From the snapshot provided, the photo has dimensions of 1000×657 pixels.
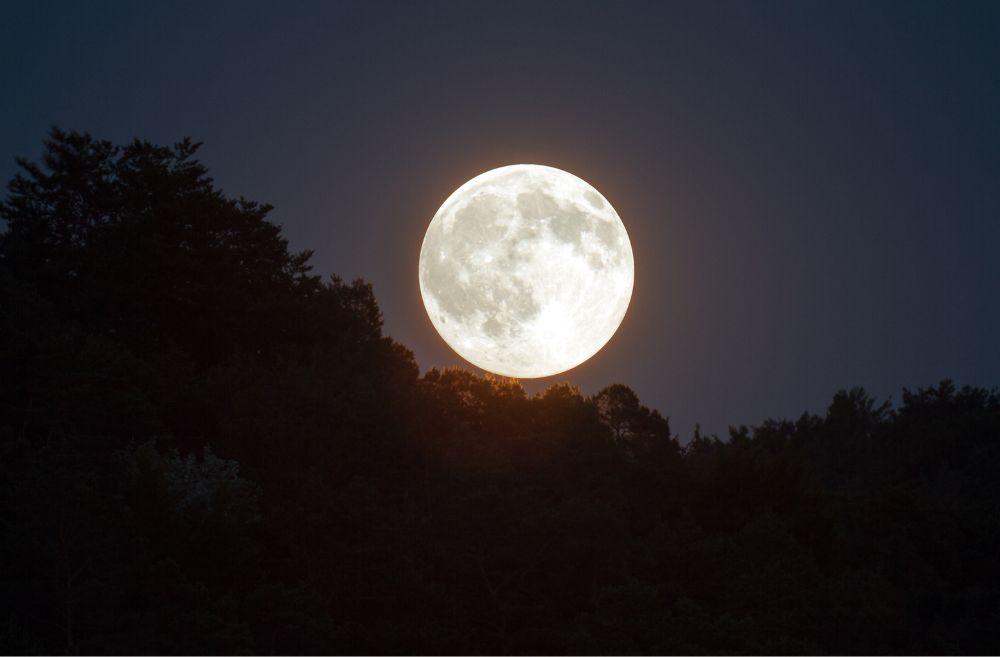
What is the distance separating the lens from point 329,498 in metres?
32.7

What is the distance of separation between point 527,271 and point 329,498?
1021cm

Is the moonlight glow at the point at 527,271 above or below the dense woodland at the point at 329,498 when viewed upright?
above

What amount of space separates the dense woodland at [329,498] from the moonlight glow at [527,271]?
3.59 metres

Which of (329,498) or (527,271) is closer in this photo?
(329,498)

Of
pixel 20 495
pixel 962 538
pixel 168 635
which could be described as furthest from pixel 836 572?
pixel 20 495

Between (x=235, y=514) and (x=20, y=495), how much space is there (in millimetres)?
5384

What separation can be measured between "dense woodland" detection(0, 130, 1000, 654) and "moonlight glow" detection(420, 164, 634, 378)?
11.8 ft

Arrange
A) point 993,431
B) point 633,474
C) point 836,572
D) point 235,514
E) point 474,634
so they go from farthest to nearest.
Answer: point 993,431
point 633,474
point 836,572
point 474,634
point 235,514

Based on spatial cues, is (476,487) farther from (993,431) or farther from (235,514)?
(993,431)

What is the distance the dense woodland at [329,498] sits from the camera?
26594 millimetres

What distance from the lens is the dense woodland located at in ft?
87.2

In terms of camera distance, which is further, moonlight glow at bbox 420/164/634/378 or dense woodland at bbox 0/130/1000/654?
moonlight glow at bbox 420/164/634/378

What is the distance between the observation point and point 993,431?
66812 millimetres

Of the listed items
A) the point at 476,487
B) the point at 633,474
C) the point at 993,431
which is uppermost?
the point at 993,431
